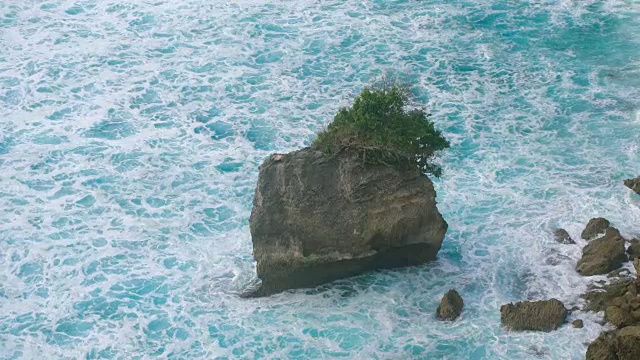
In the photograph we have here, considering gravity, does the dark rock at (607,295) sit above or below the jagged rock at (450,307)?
above

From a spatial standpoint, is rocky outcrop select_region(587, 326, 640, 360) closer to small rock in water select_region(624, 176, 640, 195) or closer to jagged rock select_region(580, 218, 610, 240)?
jagged rock select_region(580, 218, 610, 240)

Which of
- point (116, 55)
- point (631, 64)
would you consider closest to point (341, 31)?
point (116, 55)

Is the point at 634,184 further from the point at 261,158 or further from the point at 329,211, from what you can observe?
the point at 261,158

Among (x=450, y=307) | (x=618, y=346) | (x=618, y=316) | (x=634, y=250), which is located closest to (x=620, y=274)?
(x=634, y=250)

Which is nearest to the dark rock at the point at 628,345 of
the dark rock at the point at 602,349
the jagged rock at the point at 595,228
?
the dark rock at the point at 602,349

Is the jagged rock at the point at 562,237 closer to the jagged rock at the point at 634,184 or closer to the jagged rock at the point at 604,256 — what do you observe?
the jagged rock at the point at 604,256

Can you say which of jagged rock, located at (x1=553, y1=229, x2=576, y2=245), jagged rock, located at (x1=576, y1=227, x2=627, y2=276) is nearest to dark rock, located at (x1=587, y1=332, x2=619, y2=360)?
jagged rock, located at (x1=576, y1=227, x2=627, y2=276)
